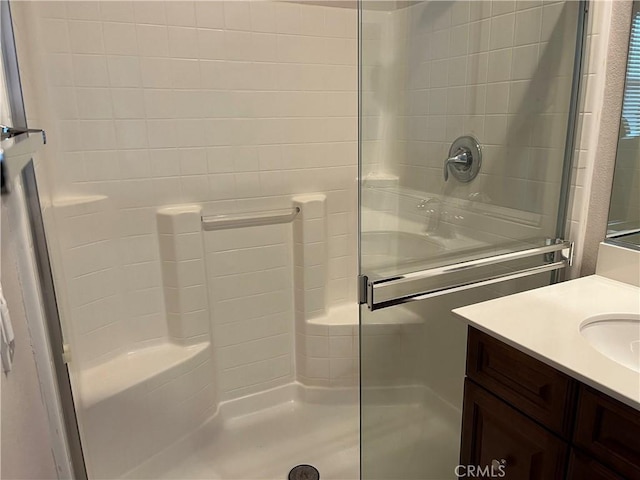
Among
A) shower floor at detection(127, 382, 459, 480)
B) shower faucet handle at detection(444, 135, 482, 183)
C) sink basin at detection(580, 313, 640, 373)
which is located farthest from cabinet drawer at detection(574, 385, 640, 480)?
shower faucet handle at detection(444, 135, 482, 183)

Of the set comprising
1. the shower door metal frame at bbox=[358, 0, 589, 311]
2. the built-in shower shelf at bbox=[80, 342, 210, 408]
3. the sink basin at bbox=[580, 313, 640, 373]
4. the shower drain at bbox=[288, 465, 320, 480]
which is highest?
the shower door metal frame at bbox=[358, 0, 589, 311]

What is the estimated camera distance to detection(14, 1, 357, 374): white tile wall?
1815mm

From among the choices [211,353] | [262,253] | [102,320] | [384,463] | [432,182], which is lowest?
[384,463]

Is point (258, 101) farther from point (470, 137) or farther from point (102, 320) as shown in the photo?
point (102, 320)

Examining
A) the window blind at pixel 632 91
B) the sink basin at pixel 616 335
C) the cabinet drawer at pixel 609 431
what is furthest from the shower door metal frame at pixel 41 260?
the window blind at pixel 632 91

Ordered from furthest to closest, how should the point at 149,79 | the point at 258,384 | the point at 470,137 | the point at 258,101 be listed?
the point at 258,384, the point at 258,101, the point at 149,79, the point at 470,137

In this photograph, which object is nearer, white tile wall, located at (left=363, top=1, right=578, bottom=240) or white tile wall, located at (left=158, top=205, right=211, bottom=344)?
white tile wall, located at (left=363, top=1, right=578, bottom=240)

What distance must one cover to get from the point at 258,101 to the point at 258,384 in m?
1.32

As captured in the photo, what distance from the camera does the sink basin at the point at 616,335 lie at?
1.20 m

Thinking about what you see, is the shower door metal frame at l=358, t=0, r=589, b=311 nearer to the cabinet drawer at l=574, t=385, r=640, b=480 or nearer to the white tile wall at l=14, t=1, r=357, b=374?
the cabinet drawer at l=574, t=385, r=640, b=480

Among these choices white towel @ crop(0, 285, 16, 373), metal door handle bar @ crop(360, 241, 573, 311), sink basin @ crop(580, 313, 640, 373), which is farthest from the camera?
metal door handle bar @ crop(360, 241, 573, 311)

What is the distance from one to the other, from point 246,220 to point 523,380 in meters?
1.37

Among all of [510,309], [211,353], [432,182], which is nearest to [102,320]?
[211,353]

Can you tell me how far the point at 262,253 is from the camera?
222 centimetres
